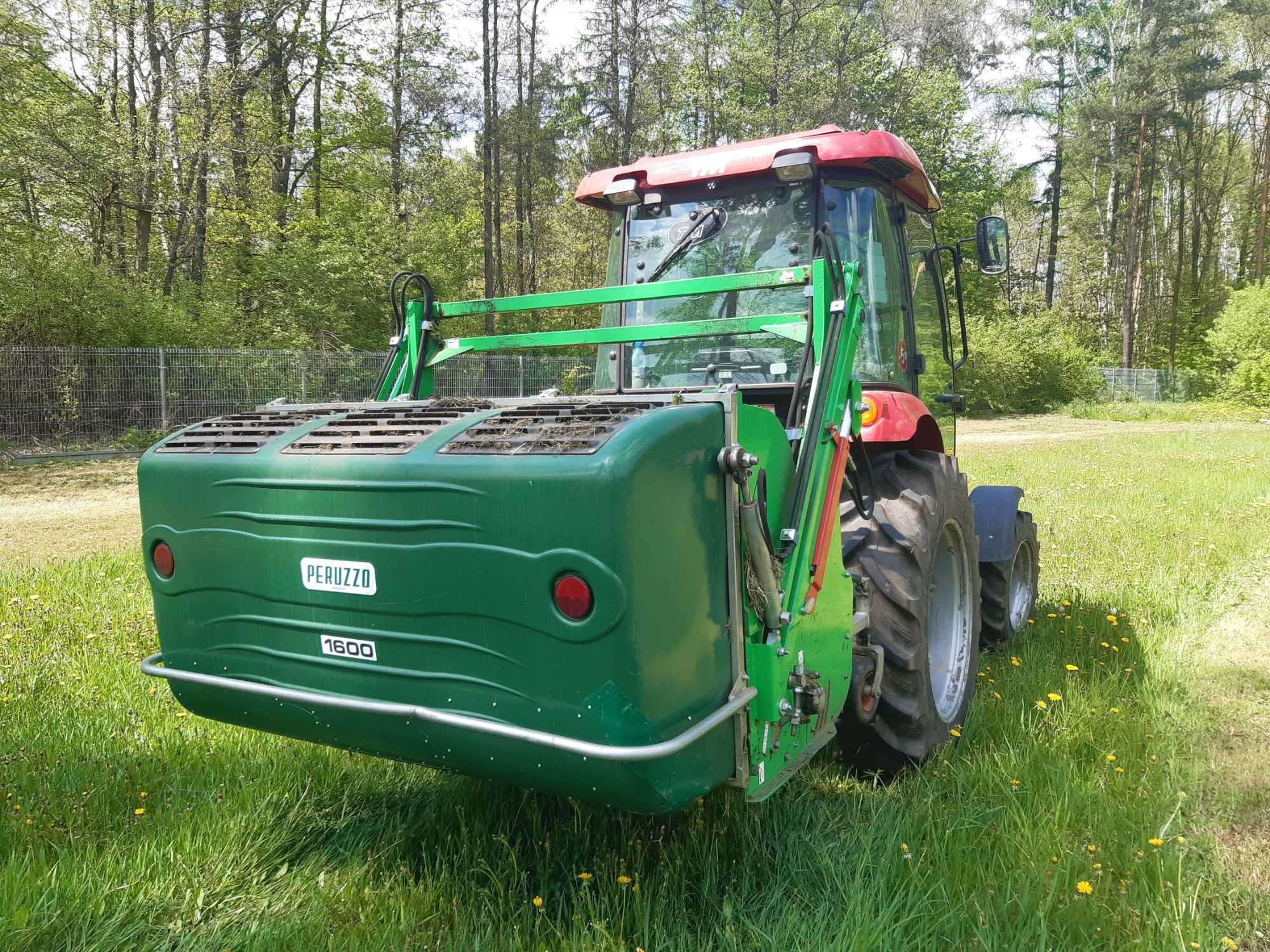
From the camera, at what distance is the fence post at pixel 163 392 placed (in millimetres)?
16188

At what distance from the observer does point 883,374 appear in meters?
4.01

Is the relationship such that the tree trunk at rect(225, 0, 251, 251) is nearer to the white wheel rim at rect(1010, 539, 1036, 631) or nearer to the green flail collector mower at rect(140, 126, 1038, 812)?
the white wheel rim at rect(1010, 539, 1036, 631)

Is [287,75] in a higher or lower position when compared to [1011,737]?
higher

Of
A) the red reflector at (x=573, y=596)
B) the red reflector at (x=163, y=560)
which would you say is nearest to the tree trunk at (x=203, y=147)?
the red reflector at (x=163, y=560)

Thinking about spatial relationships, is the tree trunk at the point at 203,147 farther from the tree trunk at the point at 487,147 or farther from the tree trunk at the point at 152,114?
the tree trunk at the point at 487,147

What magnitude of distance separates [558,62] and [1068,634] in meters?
26.8

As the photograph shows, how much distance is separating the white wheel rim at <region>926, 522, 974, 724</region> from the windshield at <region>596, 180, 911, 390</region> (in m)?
0.78

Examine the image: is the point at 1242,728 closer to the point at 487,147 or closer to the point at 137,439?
the point at 137,439

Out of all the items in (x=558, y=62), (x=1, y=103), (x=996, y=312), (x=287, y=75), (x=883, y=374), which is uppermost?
(x=558, y=62)

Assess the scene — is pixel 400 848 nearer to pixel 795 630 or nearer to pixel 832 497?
pixel 795 630

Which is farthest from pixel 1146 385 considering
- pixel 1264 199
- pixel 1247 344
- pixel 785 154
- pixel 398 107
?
pixel 785 154

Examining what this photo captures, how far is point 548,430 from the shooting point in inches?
88.3

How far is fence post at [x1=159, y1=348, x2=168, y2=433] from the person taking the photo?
16188 millimetres

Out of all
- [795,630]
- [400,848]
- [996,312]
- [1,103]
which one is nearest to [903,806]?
[795,630]
